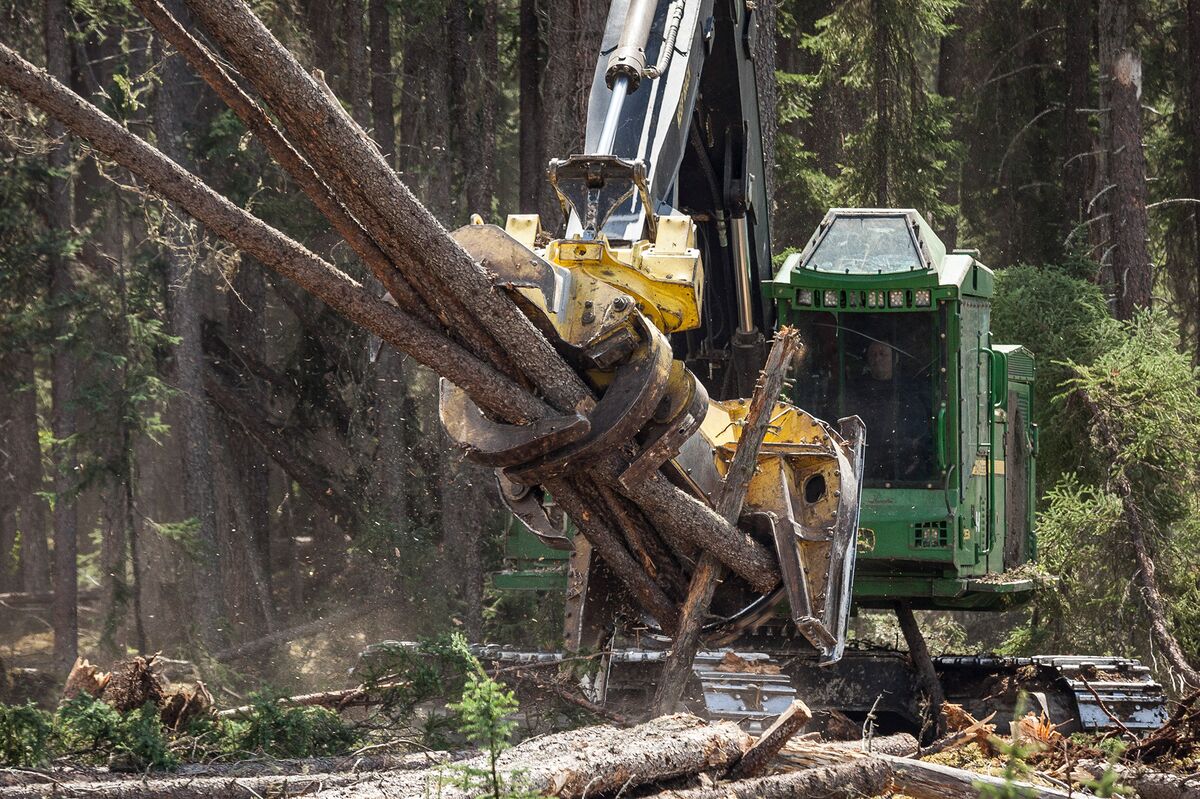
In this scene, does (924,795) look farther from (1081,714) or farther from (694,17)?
(694,17)

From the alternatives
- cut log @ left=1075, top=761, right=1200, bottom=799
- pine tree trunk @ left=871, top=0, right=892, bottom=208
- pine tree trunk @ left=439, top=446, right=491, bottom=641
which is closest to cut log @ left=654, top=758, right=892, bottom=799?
cut log @ left=1075, top=761, right=1200, bottom=799

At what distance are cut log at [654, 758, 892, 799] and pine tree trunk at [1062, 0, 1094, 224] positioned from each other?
603 inches

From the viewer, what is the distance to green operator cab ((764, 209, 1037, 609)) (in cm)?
945

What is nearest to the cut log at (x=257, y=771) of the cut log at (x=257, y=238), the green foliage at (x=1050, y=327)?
the cut log at (x=257, y=238)

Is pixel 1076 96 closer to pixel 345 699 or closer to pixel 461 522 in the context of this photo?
pixel 461 522

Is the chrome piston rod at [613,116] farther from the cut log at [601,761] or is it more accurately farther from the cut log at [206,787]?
the cut log at [206,787]

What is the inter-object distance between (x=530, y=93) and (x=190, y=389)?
633 cm

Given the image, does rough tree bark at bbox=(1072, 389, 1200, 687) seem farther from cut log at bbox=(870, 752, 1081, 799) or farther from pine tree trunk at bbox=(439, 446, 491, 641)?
pine tree trunk at bbox=(439, 446, 491, 641)

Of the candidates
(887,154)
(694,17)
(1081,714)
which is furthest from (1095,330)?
(694,17)

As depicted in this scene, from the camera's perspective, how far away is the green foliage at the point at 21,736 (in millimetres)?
6500

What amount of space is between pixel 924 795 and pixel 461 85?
1540 centimetres

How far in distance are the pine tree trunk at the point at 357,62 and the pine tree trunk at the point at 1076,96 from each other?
9.71m

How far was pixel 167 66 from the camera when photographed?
1745 cm

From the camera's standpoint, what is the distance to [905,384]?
9.72 meters
